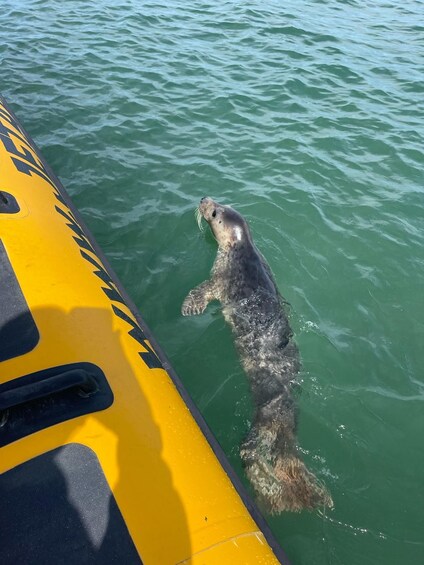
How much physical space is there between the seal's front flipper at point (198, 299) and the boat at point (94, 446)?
1887 mm

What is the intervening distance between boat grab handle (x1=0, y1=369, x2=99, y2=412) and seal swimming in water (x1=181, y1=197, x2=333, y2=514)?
228 cm

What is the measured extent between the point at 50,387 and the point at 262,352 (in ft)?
11.0

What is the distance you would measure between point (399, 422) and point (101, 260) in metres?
4.36

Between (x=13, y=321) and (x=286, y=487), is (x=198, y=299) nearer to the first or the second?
(x=286, y=487)

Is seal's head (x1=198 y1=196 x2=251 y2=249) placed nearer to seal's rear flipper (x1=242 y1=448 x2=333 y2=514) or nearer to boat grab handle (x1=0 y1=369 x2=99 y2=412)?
seal's rear flipper (x1=242 y1=448 x2=333 y2=514)

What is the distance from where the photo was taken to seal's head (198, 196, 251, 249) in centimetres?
753

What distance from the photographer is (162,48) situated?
47.6 ft

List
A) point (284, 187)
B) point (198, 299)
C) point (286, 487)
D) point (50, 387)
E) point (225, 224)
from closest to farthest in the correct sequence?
point (50, 387) < point (286, 487) < point (198, 299) < point (225, 224) < point (284, 187)

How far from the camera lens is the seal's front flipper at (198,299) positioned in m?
6.76

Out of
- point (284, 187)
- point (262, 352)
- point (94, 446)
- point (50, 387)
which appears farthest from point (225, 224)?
point (94, 446)

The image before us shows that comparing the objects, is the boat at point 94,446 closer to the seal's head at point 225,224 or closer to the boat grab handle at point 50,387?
the boat grab handle at point 50,387

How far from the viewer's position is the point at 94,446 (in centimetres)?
316

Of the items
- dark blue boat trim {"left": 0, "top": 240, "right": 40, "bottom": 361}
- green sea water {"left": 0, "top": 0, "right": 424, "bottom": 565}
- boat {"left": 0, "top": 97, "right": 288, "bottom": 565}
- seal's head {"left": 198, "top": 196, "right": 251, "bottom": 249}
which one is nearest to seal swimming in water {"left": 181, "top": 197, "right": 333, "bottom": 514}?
seal's head {"left": 198, "top": 196, "right": 251, "bottom": 249}

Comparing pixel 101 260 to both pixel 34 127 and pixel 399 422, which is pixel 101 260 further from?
pixel 34 127
